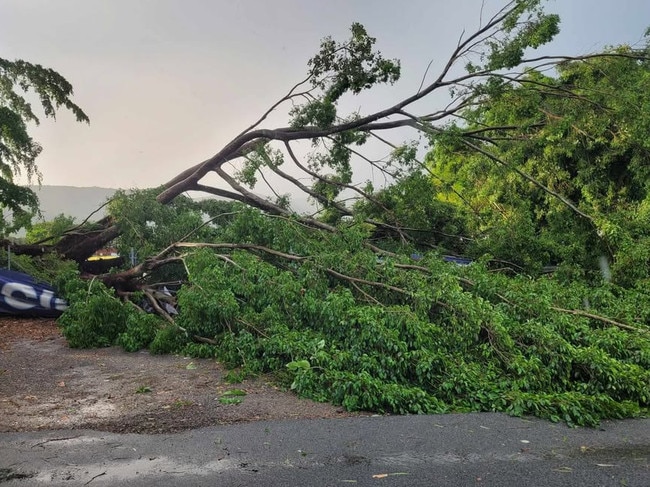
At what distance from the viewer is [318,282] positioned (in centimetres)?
696

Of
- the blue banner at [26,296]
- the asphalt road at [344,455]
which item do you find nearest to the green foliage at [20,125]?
the blue banner at [26,296]

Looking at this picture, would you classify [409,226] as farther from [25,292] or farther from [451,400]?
[25,292]

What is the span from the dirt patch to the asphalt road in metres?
0.31

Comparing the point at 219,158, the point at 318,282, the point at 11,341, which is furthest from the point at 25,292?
the point at 318,282

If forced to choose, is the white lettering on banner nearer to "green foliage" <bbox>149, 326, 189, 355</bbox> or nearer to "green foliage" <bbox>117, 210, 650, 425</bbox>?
"green foliage" <bbox>149, 326, 189, 355</bbox>

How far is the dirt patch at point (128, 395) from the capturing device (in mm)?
4289

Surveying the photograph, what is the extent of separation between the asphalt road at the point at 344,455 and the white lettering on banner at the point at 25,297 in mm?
6738

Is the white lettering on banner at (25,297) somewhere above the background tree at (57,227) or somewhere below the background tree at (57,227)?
below

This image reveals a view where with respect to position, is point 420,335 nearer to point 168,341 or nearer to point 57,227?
point 168,341

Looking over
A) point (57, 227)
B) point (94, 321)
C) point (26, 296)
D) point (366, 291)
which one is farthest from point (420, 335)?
point (57, 227)

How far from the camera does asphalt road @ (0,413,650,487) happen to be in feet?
10.2

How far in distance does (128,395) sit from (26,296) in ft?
19.8

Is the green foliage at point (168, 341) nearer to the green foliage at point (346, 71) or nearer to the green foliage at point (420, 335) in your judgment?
the green foliage at point (420, 335)

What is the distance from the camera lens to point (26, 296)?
977 centimetres
